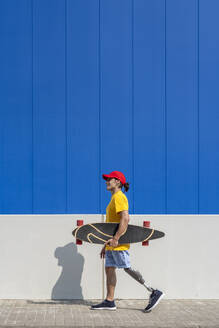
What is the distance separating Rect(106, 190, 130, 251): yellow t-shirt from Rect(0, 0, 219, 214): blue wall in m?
1.10

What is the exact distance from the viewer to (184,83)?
26.6 ft

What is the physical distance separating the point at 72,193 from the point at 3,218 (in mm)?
1051

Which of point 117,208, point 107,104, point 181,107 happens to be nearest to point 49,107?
point 107,104

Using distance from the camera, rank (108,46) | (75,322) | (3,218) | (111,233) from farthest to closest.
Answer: (108,46)
(3,218)
(111,233)
(75,322)

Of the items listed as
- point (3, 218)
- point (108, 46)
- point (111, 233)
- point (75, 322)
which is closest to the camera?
point (75, 322)

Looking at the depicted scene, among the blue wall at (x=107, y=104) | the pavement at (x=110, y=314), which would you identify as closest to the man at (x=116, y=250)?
the pavement at (x=110, y=314)

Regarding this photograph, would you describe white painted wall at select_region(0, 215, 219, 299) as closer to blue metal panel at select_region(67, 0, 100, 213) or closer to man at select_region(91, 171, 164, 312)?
blue metal panel at select_region(67, 0, 100, 213)

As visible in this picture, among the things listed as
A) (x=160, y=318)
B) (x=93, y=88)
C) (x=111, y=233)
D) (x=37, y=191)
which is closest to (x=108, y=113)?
(x=93, y=88)

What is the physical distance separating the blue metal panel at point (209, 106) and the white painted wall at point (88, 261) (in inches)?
17.3

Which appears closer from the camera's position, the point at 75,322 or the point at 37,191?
the point at 75,322

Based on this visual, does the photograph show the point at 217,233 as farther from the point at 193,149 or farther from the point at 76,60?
the point at 76,60

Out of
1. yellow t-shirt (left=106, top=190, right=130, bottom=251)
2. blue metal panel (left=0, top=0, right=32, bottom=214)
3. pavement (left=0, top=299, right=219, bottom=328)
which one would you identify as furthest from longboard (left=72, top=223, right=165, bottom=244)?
blue metal panel (left=0, top=0, right=32, bottom=214)

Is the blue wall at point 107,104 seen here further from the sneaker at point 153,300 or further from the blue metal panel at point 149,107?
the sneaker at point 153,300

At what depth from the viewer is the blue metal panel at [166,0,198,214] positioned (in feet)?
26.2
